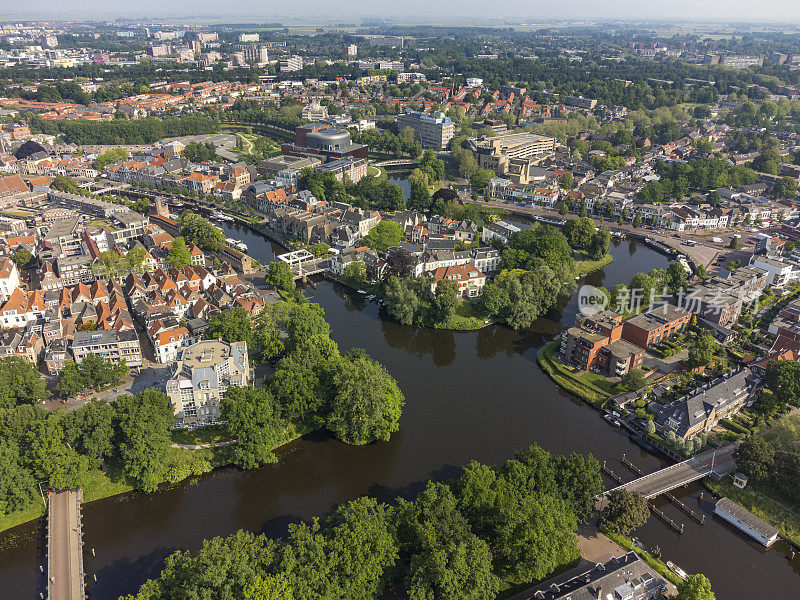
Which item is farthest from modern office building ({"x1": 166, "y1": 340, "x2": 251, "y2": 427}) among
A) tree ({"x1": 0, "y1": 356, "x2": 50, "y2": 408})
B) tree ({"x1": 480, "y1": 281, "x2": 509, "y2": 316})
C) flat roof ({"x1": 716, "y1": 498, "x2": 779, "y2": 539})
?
flat roof ({"x1": 716, "y1": 498, "x2": 779, "y2": 539})

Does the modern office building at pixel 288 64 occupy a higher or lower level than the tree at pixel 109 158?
higher

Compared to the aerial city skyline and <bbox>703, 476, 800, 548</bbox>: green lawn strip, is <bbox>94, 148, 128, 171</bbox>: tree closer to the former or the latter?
the aerial city skyline

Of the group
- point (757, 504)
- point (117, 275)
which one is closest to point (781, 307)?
point (757, 504)

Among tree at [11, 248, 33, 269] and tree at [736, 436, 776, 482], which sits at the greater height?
tree at [11, 248, 33, 269]

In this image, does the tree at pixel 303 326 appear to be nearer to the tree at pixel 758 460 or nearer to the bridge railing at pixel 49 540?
the bridge railing at pixel 49 540

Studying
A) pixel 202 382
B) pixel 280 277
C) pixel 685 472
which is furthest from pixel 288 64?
pixel 685 472

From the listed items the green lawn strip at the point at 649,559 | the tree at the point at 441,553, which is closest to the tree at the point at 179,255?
the tree at the point at 441,553
